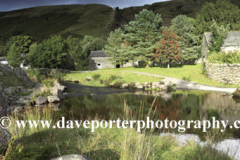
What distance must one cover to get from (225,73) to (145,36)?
19.5 meters

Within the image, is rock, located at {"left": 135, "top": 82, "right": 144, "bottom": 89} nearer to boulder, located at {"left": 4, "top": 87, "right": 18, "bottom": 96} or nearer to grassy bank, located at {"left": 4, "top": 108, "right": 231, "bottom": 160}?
boulder, located at {"left": 4, "top": 87, "right": 18, "bottom": 96}

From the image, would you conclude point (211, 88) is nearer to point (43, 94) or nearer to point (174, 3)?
point (43, 94)

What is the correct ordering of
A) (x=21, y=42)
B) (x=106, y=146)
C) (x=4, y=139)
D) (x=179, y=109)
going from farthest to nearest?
(x=21, y=42)
(x=179, y=109)
(x=106, y=146)
(x=4, y=139)

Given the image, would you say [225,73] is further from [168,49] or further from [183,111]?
[168,49]

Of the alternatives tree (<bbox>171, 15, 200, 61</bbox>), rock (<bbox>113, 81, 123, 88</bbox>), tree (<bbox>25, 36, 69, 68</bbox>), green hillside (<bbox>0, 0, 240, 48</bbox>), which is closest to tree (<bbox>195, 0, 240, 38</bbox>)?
tree (<bbox>171, 15, 200, 61</bbox>)

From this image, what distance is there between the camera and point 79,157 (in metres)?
3.02

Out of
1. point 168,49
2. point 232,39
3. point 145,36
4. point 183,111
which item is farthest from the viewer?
point 145,36

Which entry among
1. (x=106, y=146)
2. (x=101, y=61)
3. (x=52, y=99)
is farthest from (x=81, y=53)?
(x=106, y=146)

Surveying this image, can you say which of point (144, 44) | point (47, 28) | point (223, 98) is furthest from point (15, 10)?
point (223, 98)

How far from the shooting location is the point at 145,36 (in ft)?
121

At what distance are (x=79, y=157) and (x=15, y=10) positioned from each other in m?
183

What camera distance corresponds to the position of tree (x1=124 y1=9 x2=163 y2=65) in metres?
35.0

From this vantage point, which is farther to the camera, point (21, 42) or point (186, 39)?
point (21, 42)

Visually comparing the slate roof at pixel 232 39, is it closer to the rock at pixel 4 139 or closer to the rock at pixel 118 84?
the rock at pixel 118 84
